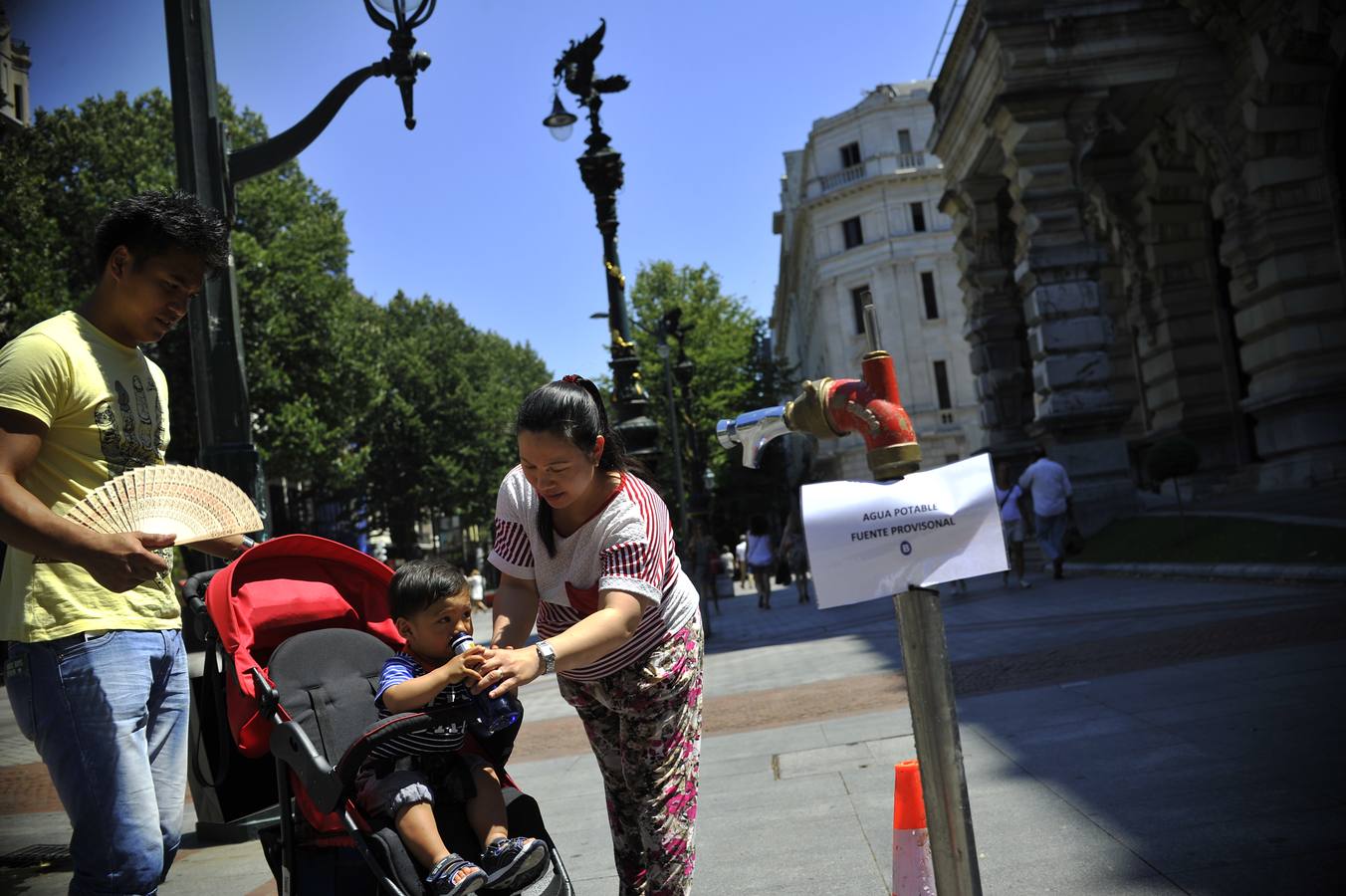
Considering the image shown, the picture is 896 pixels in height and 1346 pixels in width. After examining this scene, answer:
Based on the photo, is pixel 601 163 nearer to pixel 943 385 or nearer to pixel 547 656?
pixel 547 656

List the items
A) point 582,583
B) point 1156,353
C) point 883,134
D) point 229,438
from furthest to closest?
1. point 883,134
2. point 1156,353
3. point 229,438
4. point 582,583

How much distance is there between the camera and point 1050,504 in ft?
53.4

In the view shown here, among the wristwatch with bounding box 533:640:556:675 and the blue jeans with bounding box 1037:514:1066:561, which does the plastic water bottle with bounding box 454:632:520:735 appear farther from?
the blue jeans with bounding box 1037:514:1066:561

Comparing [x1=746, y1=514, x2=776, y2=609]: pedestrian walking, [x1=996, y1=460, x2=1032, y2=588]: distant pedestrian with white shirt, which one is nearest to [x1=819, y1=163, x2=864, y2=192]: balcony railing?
[x1=746, y1=514, x2=776, y2=609]: pedestrian walking

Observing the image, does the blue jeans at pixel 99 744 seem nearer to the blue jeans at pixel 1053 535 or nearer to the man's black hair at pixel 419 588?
the man's black hair at pixel 419 588

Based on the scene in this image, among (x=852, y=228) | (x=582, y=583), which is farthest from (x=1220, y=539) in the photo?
(x=852, y=228)

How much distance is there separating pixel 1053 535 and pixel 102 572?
51.6 feet

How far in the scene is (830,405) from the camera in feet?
9.20

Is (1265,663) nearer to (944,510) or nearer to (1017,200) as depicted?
(944,510)

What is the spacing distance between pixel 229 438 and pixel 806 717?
14.7 ft

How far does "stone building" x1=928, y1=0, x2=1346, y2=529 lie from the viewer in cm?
1733

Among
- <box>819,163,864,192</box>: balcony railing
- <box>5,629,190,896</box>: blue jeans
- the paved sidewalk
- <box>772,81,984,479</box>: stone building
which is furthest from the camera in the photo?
<box>819,163,864,192</box>: balcony railing

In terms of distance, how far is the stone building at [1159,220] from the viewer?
1733 cm

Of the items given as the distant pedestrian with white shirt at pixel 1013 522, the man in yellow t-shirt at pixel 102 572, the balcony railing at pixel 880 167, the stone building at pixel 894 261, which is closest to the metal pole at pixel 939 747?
the man in yellow t-shirt at pixel 102 572
